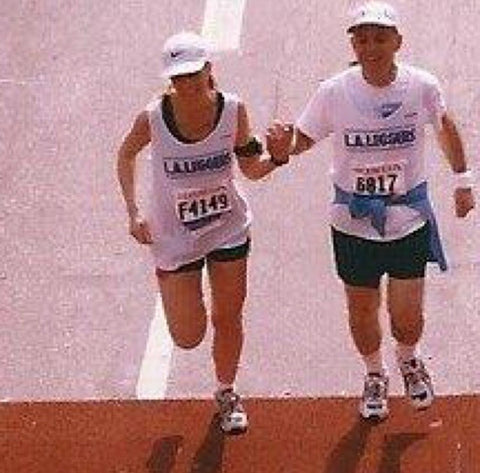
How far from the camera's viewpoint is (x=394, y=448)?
7.06 meters

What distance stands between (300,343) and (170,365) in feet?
2.73

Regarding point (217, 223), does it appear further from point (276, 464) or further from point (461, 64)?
point (461, 64)

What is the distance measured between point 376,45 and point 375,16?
0.13 meters

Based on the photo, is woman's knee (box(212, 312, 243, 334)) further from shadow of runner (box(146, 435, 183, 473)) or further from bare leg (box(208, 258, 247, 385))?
shadow of runner (box(146, 435, 183, 473))

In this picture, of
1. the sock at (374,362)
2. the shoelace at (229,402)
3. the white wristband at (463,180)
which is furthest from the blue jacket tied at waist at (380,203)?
the shoelace at (229,402)

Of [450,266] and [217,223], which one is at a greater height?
[217,223]

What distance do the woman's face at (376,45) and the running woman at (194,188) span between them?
1.97 feet

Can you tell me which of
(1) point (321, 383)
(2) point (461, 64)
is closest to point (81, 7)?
(2) point (461, 64)

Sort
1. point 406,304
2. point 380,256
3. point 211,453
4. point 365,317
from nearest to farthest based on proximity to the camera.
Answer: point 380,256 < point 406,304 < point 365,317 < point 211,453

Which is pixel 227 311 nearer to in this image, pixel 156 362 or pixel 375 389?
pixel 375 389

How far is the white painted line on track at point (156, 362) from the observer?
8688mm

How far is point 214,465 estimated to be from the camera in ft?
23.2

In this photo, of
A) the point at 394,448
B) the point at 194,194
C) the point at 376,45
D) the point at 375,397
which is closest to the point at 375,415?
the point at 375,397

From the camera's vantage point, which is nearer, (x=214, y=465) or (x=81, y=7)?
(x=214, y=465)
